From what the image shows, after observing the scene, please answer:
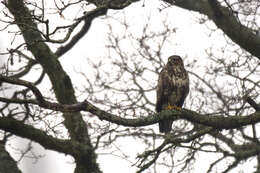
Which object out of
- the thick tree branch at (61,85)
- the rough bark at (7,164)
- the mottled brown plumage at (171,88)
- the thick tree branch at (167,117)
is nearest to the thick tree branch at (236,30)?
the mottled brown plumage at (171,88)

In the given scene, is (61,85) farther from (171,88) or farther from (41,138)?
(41,138)

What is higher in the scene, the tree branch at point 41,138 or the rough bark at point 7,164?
the tree branch at point 41,138

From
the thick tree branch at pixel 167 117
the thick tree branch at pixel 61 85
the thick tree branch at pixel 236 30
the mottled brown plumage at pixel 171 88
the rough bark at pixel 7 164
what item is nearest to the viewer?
the thick tree branch at pixel 167 117

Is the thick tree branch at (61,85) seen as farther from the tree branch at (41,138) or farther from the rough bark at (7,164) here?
the rough bark at (7,164)

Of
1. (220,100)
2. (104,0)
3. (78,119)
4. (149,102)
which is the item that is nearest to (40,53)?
(78,119)

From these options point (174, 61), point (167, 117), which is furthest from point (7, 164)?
point (174, 61)

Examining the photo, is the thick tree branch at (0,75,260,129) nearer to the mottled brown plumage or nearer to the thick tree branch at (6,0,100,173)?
the thick tree branch at (6,0,100,173)

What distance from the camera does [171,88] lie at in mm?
7879

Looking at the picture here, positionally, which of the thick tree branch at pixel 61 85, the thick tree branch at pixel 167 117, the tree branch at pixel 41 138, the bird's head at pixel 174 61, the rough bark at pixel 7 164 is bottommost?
the rough bark at pixel 7 164

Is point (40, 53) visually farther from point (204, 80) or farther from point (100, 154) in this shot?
point (204, 80)

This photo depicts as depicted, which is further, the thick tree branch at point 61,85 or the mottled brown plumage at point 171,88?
the mottled brown plumage at point 171,88

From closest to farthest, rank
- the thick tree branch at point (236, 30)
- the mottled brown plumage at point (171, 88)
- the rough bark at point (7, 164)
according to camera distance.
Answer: the rough bark at point (7, 164), the thick tree branch at point (236, 30), the mottled brown plumage at point (171, 88)

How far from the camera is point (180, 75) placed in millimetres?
7984

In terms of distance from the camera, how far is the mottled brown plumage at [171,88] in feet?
25.9
